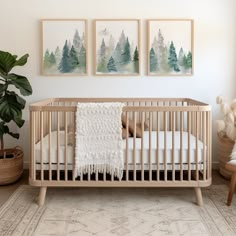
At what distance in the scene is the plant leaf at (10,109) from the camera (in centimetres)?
311

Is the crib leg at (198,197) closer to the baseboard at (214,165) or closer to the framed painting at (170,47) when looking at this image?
the baseboard at (214,165)

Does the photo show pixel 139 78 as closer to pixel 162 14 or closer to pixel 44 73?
pixel 162 14

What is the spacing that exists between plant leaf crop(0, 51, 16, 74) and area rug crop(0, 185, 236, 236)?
3.66 ft

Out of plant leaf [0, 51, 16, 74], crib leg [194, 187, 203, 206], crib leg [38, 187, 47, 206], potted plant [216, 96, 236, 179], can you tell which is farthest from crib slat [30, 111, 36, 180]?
potted plant [216, 96, 236, 179]

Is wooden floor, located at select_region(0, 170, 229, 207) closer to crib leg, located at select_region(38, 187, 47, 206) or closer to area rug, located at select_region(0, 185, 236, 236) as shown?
area rug, located at select_region(0, 185, 236, 236)

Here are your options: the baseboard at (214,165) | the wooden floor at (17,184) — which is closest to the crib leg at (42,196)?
the wooden floor at (17,184)

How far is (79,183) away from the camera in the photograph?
8.85ft

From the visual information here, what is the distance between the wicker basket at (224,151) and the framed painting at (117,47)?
1.12 metres

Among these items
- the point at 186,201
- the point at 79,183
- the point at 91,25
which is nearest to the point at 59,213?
the point at 79,183

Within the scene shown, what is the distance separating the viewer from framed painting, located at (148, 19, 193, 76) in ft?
11.7

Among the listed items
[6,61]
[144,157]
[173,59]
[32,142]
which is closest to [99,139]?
[144,157]

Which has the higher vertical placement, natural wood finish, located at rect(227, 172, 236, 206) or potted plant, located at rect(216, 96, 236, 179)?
potted plant, located at rect(216, 96, 236, 179)

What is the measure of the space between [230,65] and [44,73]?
6.53 ft

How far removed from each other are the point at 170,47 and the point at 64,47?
3.68 ft
